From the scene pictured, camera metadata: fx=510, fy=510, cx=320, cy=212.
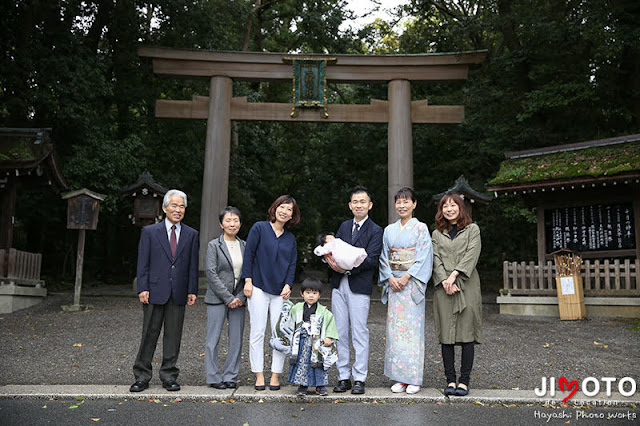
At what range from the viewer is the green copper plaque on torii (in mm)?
13023

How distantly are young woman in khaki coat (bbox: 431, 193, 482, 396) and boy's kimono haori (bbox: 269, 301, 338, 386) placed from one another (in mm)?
1000

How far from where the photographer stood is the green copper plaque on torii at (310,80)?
13.0 metres

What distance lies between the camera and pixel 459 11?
1777 centimetres

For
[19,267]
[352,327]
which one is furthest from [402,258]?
[19,267]

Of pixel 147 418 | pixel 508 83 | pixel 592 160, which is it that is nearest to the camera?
pixel 147 418

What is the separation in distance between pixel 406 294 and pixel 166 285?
7.02 ft

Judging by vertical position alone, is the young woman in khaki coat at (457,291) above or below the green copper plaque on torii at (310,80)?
below

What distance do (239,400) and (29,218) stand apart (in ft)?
50.3

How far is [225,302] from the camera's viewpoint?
15.0ft

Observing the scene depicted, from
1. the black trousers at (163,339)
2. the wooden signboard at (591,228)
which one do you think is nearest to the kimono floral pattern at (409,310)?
the black trousers at (163,339)

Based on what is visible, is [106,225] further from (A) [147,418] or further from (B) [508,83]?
(A) [147,418]

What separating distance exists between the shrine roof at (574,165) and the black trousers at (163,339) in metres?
8.09

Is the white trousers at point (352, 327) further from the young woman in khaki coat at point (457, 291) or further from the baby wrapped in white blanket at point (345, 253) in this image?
the young woman in khaki coat at point (457, 291)

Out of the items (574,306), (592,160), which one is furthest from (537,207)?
(574,306)
